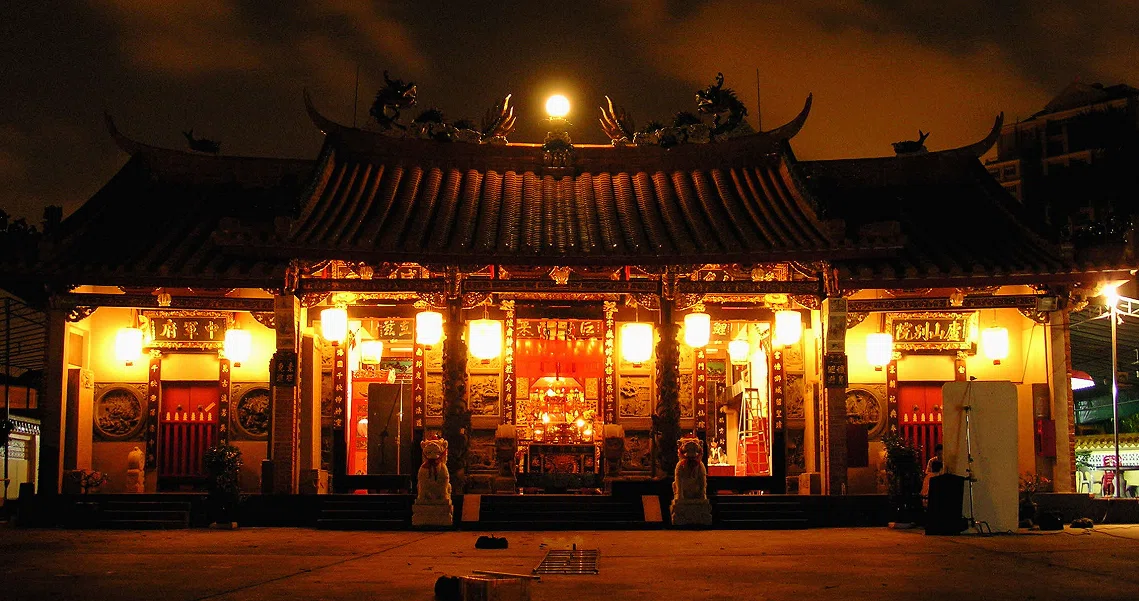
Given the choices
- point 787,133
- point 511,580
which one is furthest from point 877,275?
point 511,580

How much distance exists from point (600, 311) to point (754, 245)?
369 cm

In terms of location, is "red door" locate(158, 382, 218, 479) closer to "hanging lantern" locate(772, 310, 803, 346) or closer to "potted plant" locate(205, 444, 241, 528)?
"potted plant" locate(205, 444, 241, 528)

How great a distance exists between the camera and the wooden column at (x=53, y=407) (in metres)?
17.0

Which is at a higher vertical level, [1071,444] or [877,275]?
[877,275]

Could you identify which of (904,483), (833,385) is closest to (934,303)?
(833,385)

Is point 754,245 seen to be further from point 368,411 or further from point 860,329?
point 368,411

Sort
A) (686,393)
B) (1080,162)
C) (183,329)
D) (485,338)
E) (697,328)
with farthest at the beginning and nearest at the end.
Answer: (1080,162) → (686,393) → (183,329) → (485,338) → (697,328)

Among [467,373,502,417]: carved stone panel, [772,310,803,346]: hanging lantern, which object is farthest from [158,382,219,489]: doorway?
[772,310,803,346]: hanging lantern

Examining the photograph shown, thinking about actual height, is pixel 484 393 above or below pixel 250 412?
above

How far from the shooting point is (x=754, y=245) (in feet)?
56.9

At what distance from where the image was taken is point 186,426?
1930cm

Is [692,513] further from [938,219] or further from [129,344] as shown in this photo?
[129,344]

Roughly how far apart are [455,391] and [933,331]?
28.2 ft

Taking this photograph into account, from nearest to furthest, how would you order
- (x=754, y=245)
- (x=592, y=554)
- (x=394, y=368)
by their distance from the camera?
(x=592, y=554) → (x=754, y=245) → (x=394, y=368)
